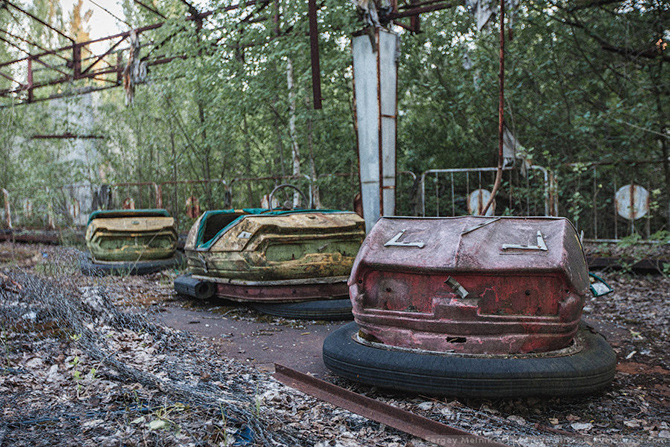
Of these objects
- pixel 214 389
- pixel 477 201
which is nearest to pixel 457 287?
pixel 214 389

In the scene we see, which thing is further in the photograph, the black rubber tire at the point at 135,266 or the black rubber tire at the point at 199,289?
the black rubber tire at the point at 135,266

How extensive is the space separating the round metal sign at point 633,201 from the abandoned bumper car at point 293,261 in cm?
376

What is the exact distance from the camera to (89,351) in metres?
3.05

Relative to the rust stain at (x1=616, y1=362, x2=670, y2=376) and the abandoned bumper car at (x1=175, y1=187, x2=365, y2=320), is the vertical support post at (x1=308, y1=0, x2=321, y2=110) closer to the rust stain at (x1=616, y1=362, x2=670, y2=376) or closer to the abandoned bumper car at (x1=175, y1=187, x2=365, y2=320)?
the abandoned bumper car at (x1=175, y1=187, x2=365, y2=320)

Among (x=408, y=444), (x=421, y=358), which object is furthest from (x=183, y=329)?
(x=408, y=444)

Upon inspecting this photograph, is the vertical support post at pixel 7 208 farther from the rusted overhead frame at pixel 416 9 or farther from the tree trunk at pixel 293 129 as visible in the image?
the rusted overhead frame at pixel 416 9

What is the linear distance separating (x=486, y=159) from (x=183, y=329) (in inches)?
291

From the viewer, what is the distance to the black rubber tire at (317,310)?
14.3 feet

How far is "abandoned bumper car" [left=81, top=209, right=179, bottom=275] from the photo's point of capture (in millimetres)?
7129

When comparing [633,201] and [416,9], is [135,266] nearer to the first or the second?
[416,9]

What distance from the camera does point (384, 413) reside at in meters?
2.29

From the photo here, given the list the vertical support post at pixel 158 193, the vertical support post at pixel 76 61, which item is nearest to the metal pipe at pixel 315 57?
the vertical support post at pixel 158 193

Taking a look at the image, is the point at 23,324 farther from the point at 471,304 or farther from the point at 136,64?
the point at 136,64

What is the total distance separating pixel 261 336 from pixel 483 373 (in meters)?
2.04
